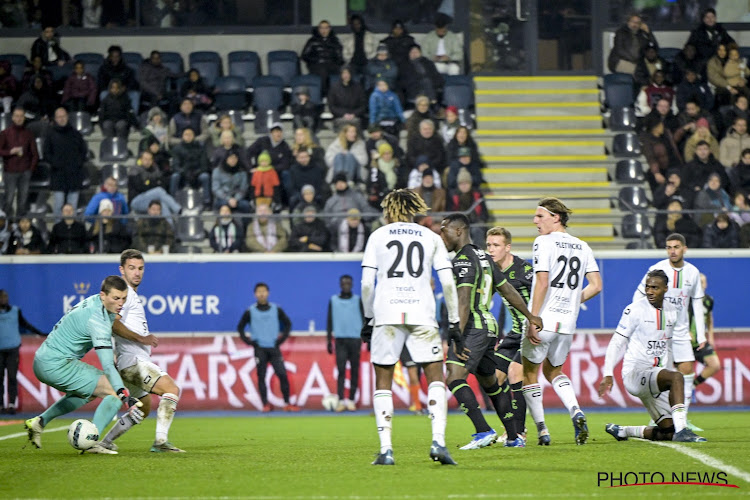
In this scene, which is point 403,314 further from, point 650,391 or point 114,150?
point 114,150

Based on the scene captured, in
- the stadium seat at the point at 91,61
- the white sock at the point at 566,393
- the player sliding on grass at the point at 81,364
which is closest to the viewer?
the player sliding on grass at the point at 81,364

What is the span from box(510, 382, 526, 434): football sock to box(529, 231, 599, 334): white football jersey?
0.75 m

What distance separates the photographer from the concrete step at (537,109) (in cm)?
2406

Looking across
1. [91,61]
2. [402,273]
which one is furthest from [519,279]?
[91,61]

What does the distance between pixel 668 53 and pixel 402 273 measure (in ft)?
58.9

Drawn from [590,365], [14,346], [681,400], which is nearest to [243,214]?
[14,346]

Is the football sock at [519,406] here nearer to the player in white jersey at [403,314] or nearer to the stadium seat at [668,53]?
the player in white jersey at [403,314]

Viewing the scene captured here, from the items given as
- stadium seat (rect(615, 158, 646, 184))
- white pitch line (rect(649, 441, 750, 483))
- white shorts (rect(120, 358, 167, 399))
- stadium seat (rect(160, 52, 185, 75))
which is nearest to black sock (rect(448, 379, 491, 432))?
white pitch line (rect(649, 441, 750, 483))

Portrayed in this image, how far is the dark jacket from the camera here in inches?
807

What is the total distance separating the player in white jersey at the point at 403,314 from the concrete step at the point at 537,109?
15779mm

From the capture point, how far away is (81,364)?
1032 cm

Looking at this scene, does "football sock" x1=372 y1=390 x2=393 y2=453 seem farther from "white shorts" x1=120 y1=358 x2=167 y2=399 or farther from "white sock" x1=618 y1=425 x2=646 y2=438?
"white sock" x1=618 y1=425 x2=646 y2=438

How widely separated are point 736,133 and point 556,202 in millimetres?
12426

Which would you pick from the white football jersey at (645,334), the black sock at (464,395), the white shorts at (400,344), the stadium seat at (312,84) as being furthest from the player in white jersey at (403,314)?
the stadium seat at (312,84)
